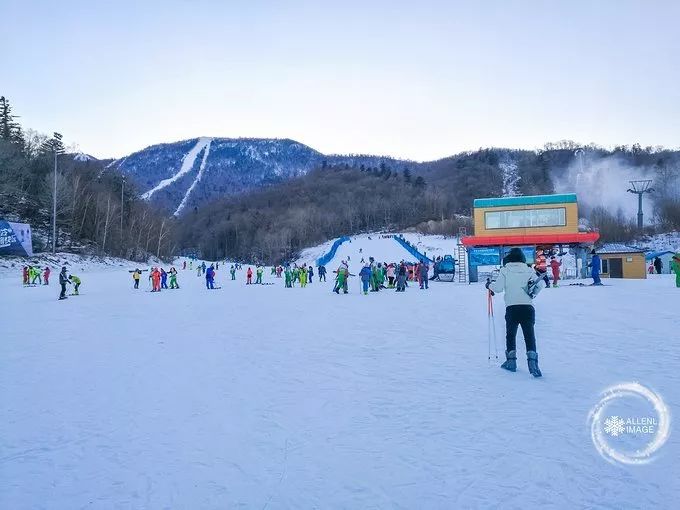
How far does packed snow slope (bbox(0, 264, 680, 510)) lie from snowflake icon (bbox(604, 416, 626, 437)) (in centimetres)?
20

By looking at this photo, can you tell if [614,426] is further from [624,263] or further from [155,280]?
[624,263]

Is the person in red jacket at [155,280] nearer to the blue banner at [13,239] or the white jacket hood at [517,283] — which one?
the blue banner at [13,239]

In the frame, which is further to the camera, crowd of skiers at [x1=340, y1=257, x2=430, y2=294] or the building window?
the building window

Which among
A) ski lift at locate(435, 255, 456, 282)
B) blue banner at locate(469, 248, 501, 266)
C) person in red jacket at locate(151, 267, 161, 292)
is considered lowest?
person in red jacket at locate(151, 267, 161, 292)

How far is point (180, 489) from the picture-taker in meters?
3.12

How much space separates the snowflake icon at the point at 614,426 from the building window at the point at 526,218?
27.8 m

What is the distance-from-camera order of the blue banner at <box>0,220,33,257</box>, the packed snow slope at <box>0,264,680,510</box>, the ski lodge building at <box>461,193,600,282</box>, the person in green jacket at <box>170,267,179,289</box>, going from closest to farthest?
the packed snow slope at <box>0,264,680,510</box>, the person in green jacket at <box>170,267,179,289</box>, the ski lodge building at <box>461,193,600,282</box>, the blue banner at <box>0,220,33,257</box>

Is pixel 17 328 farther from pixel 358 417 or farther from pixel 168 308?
pixel 358 417

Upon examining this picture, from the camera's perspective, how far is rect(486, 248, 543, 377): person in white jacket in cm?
576

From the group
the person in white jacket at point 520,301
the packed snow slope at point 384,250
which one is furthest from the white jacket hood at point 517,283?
the packed snow slope at point 384,250

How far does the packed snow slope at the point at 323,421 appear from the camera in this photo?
120 inches

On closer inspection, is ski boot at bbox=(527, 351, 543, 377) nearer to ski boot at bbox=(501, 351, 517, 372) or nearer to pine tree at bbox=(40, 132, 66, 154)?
ski boot at bbox=(501, 351, 517, 372)

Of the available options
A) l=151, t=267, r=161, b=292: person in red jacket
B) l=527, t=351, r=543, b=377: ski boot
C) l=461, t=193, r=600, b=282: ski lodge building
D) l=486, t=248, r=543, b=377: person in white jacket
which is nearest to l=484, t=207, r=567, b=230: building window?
l=461, t=193, r=600, b=282: ski lodge building

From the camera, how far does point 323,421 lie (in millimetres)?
4328
